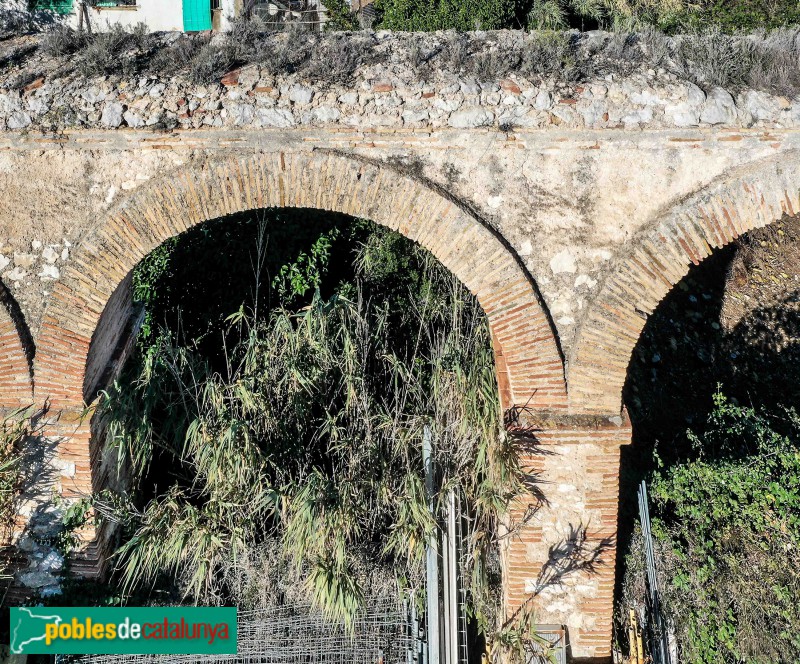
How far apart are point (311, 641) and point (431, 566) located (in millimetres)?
1143

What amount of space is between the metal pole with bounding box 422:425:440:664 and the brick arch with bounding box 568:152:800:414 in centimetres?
125

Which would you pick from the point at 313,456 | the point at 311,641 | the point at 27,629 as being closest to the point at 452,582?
the point at 311,641

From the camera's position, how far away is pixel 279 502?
6.14 m

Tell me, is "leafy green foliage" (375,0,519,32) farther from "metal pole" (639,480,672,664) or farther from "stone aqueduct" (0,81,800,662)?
"metal pole" (639,480,672,664)

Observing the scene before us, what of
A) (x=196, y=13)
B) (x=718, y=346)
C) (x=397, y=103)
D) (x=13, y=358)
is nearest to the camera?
(x=397, y=103)

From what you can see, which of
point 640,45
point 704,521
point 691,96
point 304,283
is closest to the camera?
point 691,96

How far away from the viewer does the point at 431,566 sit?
17.9ft

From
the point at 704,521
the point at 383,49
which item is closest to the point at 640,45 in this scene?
the point at 383,49

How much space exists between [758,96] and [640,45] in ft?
2.93

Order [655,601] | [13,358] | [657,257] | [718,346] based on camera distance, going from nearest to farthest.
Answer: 1. [657,257]
2. [13,358]
3. [655,601]
4. [718,346]

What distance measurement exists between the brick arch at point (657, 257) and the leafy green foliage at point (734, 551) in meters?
1.73

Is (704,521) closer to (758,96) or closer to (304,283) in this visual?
(758,96)

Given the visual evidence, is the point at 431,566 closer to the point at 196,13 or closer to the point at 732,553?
the point at 732,553

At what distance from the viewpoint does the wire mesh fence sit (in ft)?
18.4
